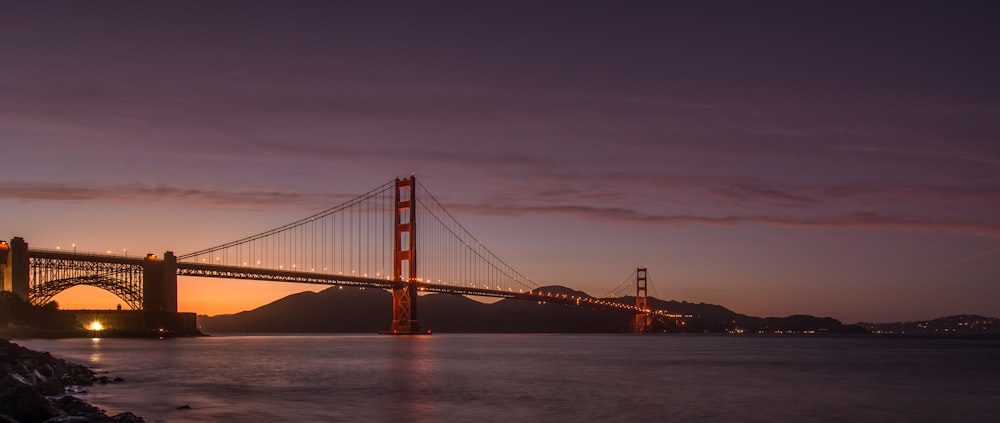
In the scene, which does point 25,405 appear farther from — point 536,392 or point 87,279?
point 87,279

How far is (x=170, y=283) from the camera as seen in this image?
7794 cm

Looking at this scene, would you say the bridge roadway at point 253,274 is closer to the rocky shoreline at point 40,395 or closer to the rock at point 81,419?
the rocky shoreline at point 40,395

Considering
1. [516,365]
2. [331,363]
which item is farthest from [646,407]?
[331,363]

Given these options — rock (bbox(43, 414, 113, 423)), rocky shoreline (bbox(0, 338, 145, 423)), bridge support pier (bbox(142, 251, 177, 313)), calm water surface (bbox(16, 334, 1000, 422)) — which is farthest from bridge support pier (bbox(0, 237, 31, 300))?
rock (bbox(43, 414, 113, 423))

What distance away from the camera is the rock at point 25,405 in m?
15.2

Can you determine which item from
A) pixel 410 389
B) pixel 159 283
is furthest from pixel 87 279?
pixel 410 389

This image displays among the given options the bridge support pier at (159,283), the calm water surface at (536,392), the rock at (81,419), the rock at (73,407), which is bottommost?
the calm water surface at (536,392)

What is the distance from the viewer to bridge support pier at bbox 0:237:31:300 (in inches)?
2857

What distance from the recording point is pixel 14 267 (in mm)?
73188

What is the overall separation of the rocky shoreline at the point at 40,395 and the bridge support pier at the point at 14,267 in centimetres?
4871

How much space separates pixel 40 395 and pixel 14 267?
64560 millimetres

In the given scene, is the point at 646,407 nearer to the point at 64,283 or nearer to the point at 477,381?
the point at 477,381

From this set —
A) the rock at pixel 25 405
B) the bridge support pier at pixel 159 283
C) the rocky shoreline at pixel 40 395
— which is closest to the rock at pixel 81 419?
the rocky shoreline at pixel 40 395

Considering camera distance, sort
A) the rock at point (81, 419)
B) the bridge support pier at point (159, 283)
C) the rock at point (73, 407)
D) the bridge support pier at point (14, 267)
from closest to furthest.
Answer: the rock at point (81, 419), the rock at point (73, 407), the bridge support pier at point (14, 267), the bridge support pier at point (159, 283)
